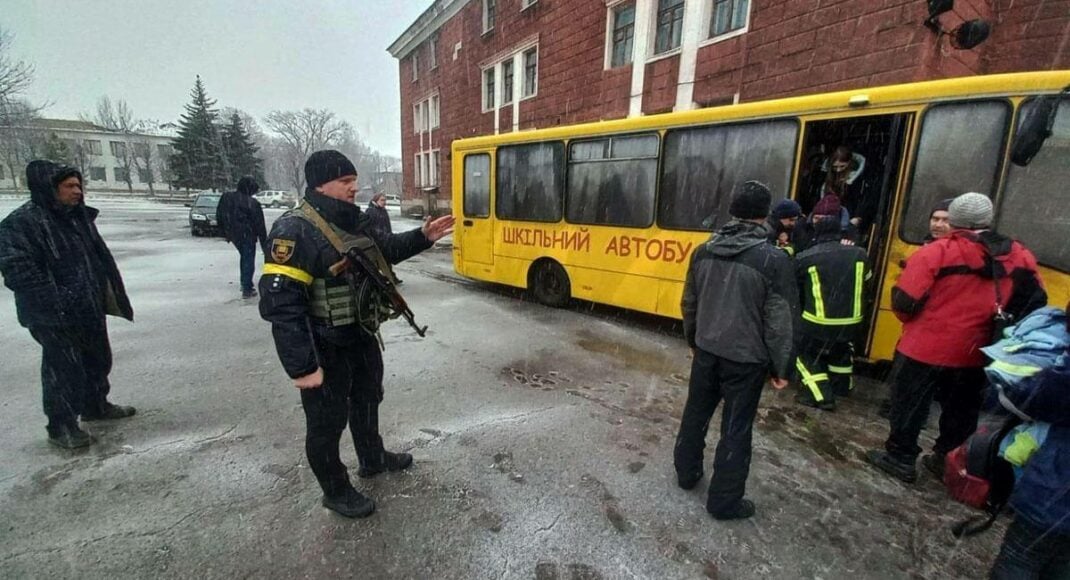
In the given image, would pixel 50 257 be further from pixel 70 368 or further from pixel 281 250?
pixel 281 250

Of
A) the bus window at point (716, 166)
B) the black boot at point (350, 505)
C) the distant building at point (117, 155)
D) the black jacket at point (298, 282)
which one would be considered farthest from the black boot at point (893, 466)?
the distant building at point (117, 155)

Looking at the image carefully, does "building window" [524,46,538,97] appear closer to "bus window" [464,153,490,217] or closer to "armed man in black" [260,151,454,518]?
"bus window" [464,153,490,217]

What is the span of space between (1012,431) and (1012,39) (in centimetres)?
992

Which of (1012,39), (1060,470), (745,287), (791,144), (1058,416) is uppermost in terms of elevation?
(1012,39)

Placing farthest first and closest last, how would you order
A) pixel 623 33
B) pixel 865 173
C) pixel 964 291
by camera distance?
pixel 623 33 → pixel 865 173 → pixel 964 291

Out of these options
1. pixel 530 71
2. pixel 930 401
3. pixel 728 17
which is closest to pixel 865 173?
pixel 930 401

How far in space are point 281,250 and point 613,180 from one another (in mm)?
4717

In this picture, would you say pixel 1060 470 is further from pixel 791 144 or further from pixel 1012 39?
pixel 1012 39

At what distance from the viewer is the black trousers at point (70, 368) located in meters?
2.93

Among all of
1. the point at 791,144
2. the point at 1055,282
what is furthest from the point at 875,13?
the point at 1055,282

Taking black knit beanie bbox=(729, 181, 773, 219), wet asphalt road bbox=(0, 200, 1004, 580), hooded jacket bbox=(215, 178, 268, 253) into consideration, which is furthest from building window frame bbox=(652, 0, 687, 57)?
black knit beanie bbox=(729, 181, 773, 219)

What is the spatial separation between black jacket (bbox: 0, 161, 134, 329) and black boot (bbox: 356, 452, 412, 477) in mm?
2262

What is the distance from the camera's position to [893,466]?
9.58ft

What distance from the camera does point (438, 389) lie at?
13.5ft
